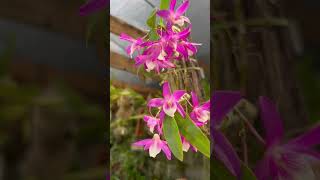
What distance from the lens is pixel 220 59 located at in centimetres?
39

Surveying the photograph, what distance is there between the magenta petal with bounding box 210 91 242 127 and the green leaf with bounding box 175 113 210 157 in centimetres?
54

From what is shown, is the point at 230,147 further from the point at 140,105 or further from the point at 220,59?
the point at 140,105

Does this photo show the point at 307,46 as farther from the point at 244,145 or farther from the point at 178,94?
the point at 178,94

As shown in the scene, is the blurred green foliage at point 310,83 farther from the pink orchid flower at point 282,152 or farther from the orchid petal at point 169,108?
the orchid petal at point 169,108

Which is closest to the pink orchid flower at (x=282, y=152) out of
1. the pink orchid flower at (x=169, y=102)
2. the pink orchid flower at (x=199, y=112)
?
the pink orchid flower at (x=169, y=102)

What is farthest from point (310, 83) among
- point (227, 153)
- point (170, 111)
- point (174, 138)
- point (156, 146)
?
point (156, 146)

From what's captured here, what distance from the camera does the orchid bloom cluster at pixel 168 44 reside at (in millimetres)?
1204

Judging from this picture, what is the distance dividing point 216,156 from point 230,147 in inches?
4.4

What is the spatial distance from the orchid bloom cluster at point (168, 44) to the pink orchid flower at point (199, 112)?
169 mm

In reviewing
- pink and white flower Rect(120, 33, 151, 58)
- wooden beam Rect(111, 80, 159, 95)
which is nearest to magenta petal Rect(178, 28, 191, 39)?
pink and white flower Rect(120, 33, 151, 58)

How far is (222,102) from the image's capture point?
38cm

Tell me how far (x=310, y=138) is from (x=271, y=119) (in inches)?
1.4

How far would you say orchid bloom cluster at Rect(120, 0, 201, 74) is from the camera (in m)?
1.20

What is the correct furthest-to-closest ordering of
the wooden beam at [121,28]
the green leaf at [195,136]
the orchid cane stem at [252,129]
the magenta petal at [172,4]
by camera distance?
the wooden beam at [121,28] → the magenta petal at [172,4] → the green leaf at [195,136] → the orchid cane stem at [252,129]
